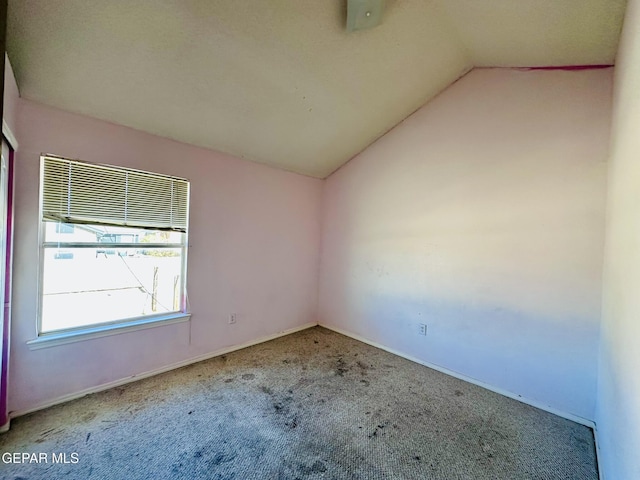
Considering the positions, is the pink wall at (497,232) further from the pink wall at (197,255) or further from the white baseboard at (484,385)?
the pink wall at (197,255)

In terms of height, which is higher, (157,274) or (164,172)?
(164,172)

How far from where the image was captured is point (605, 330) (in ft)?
5.74

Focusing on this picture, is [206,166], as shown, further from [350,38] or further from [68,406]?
[68,406]

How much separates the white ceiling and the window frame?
1.92 ft

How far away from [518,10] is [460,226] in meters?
1.62

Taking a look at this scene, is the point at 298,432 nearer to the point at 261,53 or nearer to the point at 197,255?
the point at 197,255

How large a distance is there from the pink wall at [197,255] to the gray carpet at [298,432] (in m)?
0.25

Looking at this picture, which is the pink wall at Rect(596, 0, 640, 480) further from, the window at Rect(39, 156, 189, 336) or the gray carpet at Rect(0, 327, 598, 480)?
the window at Rect(39, 156, 189, 336)

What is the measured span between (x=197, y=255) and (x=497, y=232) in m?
→ 2.84

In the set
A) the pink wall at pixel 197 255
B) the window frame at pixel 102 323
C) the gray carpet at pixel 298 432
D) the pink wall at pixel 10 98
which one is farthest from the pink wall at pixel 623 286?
the pink wall at pixel 10 98

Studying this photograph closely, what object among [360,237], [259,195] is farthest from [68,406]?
[360,237]

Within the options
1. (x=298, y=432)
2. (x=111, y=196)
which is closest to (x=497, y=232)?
(x=298, y=432)

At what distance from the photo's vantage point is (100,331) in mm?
2203

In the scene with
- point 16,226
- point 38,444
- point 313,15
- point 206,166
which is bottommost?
point 38,444
